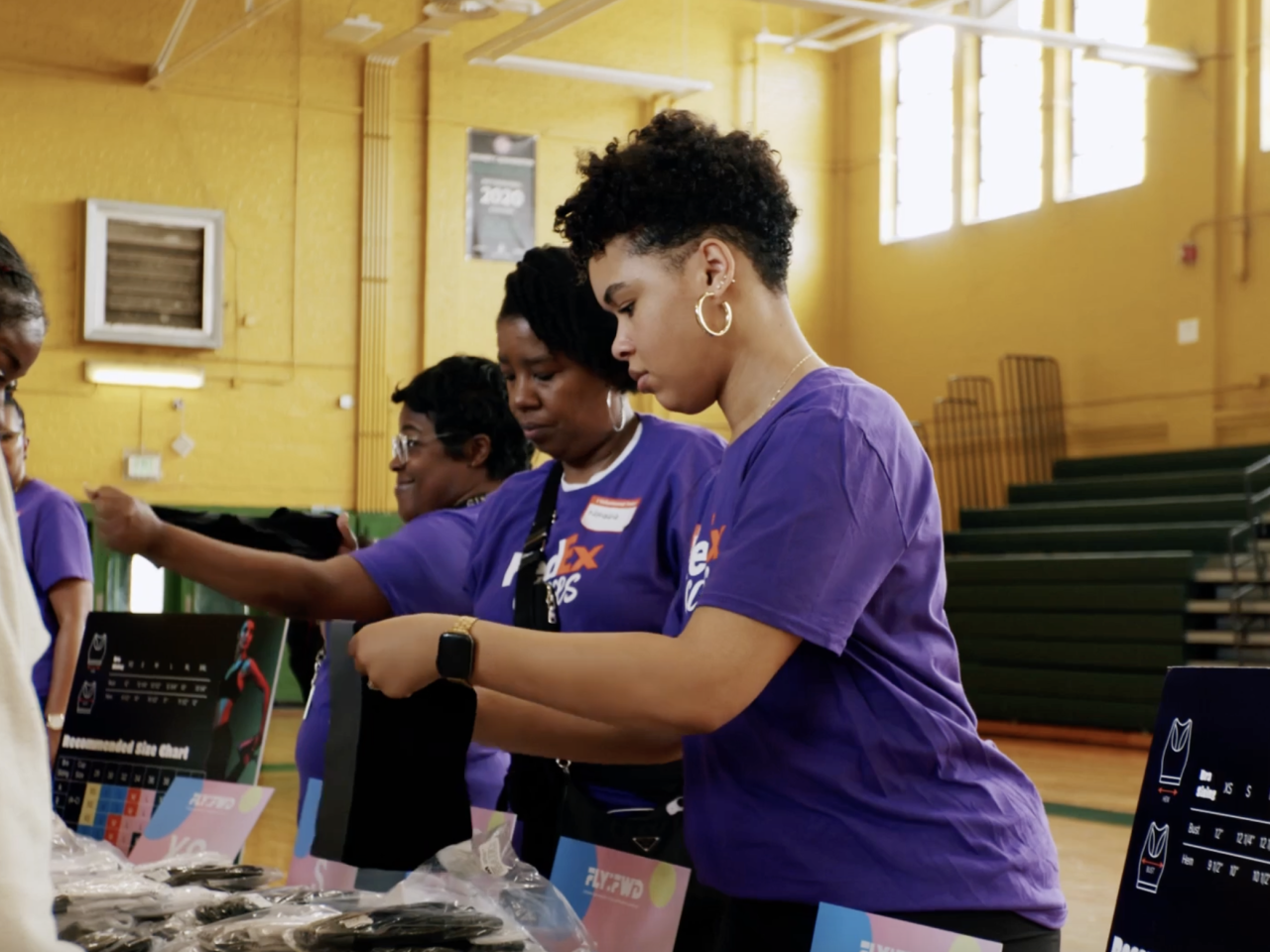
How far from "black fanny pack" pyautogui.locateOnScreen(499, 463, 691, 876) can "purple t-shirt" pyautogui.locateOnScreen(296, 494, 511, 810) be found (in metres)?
0.41

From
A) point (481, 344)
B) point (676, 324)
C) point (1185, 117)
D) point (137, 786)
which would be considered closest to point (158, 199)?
point (481, 344)

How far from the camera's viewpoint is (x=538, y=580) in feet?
7.30

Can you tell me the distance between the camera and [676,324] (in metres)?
1.61

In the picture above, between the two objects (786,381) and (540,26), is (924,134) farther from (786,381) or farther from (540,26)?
(786,381)

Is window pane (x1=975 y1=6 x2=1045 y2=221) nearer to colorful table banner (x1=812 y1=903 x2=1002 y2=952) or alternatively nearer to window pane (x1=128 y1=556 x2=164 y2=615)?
window pane (x1=128 y1=556 x2=164 y2=615)

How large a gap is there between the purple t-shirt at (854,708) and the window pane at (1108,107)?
41.3 feet

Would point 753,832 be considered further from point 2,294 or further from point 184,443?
point 184,443

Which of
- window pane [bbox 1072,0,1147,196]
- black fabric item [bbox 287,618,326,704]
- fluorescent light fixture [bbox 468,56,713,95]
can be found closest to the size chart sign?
fluorescent light fixture [bbox 468,56,713,95]

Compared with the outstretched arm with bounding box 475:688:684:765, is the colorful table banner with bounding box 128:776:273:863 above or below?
below

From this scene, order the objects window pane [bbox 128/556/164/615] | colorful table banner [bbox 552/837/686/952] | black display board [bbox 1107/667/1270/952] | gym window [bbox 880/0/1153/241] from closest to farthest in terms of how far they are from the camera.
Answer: black display board [bbox 1107/667/1270/952] → colorful table banner [bbox 552/837/686/952] → window pane [bbox 128/556/164/615] → gym window [bbox 880/0/1153/241]

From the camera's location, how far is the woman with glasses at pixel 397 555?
265cm

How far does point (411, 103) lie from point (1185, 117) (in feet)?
22.7

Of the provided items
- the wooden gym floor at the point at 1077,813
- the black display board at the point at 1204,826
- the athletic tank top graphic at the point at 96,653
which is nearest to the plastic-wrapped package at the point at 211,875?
the athletic tank top graphic at the point at 96,653

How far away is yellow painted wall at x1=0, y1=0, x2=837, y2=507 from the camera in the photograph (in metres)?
13.0
